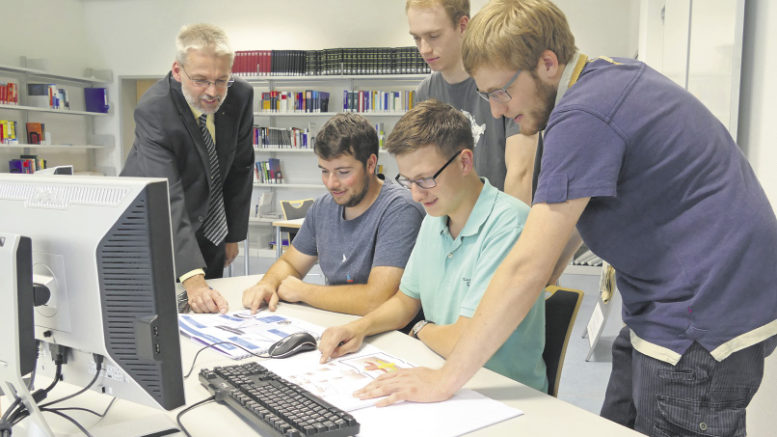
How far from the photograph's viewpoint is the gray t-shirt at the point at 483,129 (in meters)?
2.02

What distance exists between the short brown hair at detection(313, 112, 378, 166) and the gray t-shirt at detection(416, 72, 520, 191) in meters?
0.37

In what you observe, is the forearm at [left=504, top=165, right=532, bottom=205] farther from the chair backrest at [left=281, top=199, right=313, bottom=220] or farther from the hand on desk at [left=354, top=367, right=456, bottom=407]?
the chair backrest at [left=281, top=199, right=313, bottom=220]

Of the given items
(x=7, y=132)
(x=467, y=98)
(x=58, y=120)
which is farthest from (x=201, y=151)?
(x=58, y=120)

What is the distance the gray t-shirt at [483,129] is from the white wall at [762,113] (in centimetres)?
70

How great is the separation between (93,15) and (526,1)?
25.8 ft

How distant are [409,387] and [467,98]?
1.26m

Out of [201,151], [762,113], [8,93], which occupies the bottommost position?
[201,151]

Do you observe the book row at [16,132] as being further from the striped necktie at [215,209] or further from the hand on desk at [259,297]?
the hand on desk at [259,297]

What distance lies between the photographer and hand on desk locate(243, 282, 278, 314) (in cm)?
179

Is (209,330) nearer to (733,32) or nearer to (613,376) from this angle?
(613,376)

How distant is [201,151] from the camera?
2.28m

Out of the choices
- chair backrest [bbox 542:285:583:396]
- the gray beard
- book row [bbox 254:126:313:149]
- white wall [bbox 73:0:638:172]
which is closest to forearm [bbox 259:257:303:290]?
the gray beard

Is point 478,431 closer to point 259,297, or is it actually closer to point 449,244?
point 449,244

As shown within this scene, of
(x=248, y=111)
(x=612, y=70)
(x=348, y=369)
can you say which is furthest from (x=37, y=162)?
(x=612, y=70)
